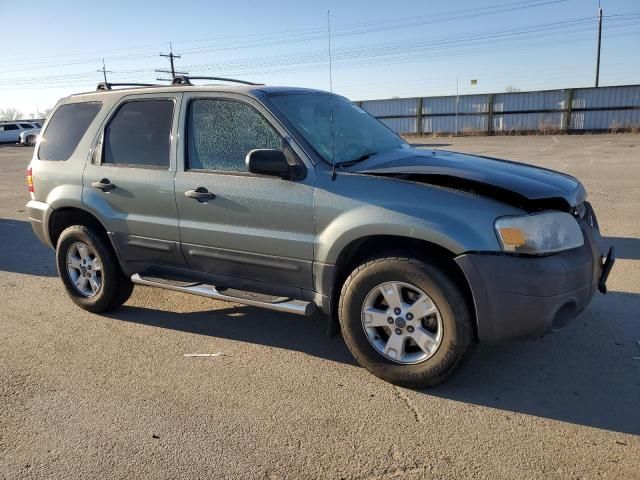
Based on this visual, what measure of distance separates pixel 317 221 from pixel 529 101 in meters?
31.2

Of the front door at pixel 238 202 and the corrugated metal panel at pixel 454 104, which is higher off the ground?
the corrugated metal panel at pixel 454 104

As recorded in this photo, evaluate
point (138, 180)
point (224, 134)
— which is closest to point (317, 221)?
point (224, 134)

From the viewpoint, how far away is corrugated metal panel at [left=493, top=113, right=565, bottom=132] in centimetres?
3061

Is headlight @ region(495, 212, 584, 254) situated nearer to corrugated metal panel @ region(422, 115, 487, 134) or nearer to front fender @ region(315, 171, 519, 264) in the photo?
front fender @ region(315, 171, 519, 264)

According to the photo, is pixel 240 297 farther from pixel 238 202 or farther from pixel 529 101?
pixel 529 101

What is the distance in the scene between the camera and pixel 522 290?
3.01 meters

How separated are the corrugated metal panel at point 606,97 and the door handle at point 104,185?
31.0 m

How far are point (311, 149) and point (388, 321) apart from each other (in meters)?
1.24

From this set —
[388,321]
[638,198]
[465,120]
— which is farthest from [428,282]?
[465,120]

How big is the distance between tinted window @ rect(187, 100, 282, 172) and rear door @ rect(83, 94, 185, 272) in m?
0.20

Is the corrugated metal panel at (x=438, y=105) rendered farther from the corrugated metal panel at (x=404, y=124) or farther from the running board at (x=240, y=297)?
the running board at (x=240, y=297)

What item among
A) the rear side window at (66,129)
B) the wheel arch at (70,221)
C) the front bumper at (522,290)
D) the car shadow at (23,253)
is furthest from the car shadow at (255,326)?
the car shadow at (23,253)

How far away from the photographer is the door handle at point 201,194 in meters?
3.93

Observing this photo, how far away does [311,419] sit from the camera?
312cm
